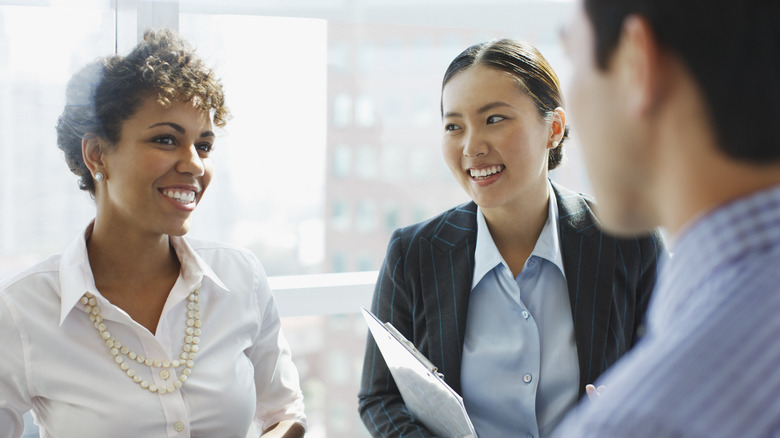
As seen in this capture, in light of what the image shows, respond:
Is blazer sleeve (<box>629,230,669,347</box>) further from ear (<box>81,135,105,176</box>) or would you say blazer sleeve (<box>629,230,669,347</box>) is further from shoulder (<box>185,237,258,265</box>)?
ear (<box>81,135,105,176</box>)

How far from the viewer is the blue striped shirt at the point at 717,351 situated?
46cm

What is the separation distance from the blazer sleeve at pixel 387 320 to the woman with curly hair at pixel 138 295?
210mm

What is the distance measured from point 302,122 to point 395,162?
19.2 inches

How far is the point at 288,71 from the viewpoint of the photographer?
7.72ft

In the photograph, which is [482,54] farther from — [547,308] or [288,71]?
[288,71]

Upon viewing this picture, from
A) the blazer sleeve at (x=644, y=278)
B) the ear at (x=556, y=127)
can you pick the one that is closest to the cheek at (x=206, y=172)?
the ear at (x=556, y=127)

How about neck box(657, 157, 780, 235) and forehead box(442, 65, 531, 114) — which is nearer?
neck box(657, 157, 780, 235)

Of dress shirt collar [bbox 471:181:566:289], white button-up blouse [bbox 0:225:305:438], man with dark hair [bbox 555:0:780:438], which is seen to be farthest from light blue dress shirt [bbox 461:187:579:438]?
man with dark hair [bbox 555:0:780:438]

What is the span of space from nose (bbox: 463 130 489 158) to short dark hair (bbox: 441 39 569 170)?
0.58ft

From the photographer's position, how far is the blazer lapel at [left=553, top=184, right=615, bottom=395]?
164cm

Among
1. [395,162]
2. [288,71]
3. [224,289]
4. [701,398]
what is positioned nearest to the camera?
[701,398]

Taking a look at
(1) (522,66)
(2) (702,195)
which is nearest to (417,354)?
(1) (522,66)

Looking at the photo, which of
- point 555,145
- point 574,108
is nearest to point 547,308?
point 555,145

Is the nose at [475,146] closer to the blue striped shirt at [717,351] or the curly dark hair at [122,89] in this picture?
the curly dark hair at [122,89]
